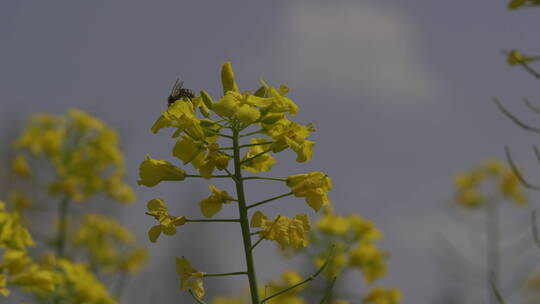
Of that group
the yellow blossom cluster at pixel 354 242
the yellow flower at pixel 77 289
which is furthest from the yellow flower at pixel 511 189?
the yellow flower at pixel 77 289

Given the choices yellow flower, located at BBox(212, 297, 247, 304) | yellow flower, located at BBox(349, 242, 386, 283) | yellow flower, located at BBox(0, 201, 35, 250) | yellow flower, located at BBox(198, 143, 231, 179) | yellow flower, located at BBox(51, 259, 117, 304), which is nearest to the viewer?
yellow flower, located at BBox(198, 143, 231, 179)

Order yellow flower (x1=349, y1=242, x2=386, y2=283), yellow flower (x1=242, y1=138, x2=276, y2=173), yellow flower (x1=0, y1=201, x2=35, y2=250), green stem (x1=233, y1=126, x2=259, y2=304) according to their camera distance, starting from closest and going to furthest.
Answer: green stem (x1=233, y1=126, x2=259, y2=304) → yellow flower (x1=242, y1=138, x2=276, y2=173) → yellow flower (x1=0, y1=201, x2=35, y2=250) → yellow flower (x1=349, y1=242, x2=386, y2=283)

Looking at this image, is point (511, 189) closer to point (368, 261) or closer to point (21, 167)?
point (368, 261)

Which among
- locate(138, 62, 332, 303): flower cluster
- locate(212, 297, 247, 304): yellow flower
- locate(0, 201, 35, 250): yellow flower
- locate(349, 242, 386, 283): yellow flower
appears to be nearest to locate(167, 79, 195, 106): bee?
locate(138, 62, 332, 303): flower cluster

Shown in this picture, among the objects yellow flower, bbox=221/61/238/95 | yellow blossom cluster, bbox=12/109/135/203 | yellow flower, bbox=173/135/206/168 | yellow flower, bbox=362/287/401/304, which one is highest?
yellow blossom cluster, bbox=12/109/135/203

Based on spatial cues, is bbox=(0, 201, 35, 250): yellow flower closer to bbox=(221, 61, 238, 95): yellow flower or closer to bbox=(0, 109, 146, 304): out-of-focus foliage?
bbox=(221, 61, 238, 95): yellow flower

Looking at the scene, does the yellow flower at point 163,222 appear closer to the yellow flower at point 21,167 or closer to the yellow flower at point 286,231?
the yellow flower at point 286,231

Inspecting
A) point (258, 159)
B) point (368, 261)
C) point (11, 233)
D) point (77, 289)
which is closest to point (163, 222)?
point (258, 159)

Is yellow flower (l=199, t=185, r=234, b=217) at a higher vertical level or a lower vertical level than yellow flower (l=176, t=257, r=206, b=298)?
higher
